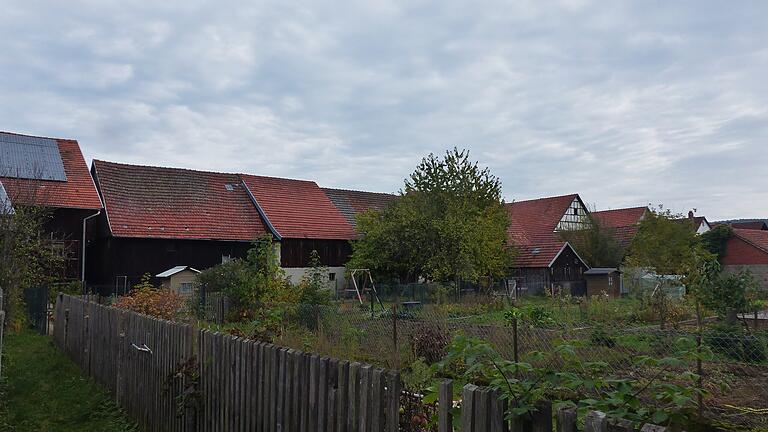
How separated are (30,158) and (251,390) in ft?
95.1

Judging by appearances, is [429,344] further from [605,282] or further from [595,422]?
[605,282]

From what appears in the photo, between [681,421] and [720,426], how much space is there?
342mm

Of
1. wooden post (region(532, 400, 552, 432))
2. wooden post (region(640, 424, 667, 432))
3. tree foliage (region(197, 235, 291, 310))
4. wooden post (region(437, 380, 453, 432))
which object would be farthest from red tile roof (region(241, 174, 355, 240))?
wooden post (region(640, 424, 667, 432))

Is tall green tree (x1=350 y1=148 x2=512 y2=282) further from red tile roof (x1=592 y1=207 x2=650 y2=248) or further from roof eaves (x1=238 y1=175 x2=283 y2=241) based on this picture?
red tile roof (x1=592 y1=207 x2=650 y2=248)

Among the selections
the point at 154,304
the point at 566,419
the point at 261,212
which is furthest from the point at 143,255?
the point at 566,419

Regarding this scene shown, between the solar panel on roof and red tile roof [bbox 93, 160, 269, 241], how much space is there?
2.17 meters

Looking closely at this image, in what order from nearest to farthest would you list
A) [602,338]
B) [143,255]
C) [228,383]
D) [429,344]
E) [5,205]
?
[228,383], [602,338], [429,344], [5,205], [143,255]

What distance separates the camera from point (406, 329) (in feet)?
39.9

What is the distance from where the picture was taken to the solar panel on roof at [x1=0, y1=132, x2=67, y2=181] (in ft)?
90.2

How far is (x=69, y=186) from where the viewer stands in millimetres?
28250

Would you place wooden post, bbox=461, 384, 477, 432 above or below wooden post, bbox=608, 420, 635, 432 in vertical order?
below

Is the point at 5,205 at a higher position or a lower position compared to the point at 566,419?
higher

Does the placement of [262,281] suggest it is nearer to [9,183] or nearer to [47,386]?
[47,386]

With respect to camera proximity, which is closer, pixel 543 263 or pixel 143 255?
pixel 143 255
